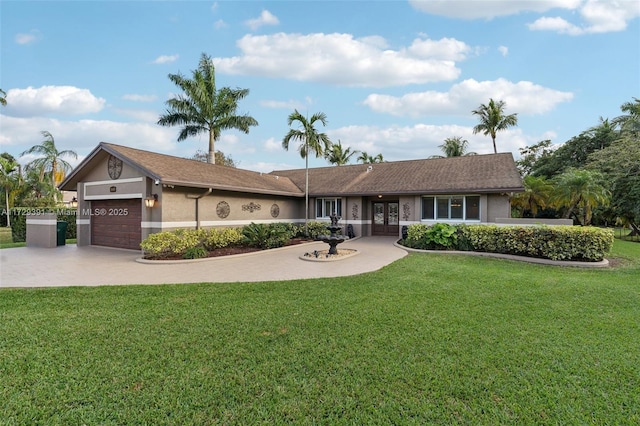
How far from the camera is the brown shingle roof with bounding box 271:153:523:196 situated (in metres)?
13.7

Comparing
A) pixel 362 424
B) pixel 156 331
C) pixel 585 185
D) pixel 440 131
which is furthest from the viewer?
pixel 440 131

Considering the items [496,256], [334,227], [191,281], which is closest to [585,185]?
[496,256]

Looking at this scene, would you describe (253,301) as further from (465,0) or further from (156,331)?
(465,0)

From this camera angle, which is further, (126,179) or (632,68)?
(632,68)

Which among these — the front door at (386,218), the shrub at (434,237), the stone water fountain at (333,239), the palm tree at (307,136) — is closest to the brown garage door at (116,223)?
the stone water fountain at (333,239)

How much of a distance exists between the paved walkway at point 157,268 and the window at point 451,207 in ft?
14.9

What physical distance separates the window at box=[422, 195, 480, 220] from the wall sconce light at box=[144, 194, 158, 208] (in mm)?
11611

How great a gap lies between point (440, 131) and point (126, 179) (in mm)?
29111

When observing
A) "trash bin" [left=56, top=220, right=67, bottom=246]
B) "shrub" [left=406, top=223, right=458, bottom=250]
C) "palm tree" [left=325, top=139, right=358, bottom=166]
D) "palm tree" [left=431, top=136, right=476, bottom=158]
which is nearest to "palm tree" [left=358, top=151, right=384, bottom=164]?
"palm tree" [left=325, top=139, right=358, bottom=166]

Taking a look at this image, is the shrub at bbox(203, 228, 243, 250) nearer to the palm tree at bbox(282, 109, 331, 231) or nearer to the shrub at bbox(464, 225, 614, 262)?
the palm tree at bbox(282, 109, 331, 231)

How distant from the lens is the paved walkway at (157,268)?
7.16 meters

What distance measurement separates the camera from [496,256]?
33.6ft

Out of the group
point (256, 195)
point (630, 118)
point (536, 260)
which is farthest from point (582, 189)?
point (256, 195)

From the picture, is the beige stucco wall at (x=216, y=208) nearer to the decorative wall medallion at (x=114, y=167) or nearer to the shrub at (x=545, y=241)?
the decorative wall medallion at (x=114, y=167)
